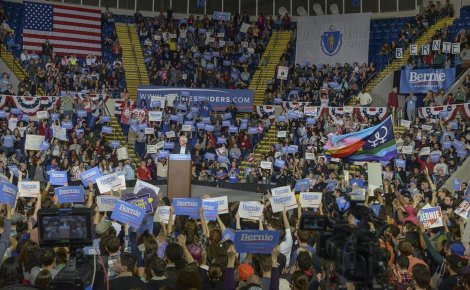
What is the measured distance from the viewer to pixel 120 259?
7.20 m

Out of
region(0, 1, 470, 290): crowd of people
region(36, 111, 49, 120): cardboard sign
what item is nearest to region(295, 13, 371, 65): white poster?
region(0, 1, 470, 290): crowd of people

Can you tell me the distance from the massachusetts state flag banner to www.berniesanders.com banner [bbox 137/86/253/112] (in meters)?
14.8

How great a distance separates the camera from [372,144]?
56.3 feet

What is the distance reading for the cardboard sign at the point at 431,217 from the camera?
10703 mm

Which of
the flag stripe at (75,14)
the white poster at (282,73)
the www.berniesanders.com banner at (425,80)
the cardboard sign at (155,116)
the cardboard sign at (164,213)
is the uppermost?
the flag stripe at (75,14)

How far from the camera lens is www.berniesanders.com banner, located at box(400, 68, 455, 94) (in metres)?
30.1

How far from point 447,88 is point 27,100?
54.5 feet

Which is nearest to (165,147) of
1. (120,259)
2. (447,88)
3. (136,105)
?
(136,105)

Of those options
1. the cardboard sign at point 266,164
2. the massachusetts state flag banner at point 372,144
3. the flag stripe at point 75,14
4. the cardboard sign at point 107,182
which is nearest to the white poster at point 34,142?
the cardboard sign at point 266,164

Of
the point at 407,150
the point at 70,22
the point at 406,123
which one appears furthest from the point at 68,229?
the point at 70,22

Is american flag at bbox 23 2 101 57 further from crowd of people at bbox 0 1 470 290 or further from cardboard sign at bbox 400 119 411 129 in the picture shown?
cardboard sign at bbox 400 119 411 129

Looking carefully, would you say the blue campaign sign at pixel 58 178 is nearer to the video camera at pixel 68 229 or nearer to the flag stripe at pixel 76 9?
the video camera at pixel 68 229

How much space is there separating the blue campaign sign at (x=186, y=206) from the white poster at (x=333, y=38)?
2647cm

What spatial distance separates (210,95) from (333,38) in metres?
7.95
